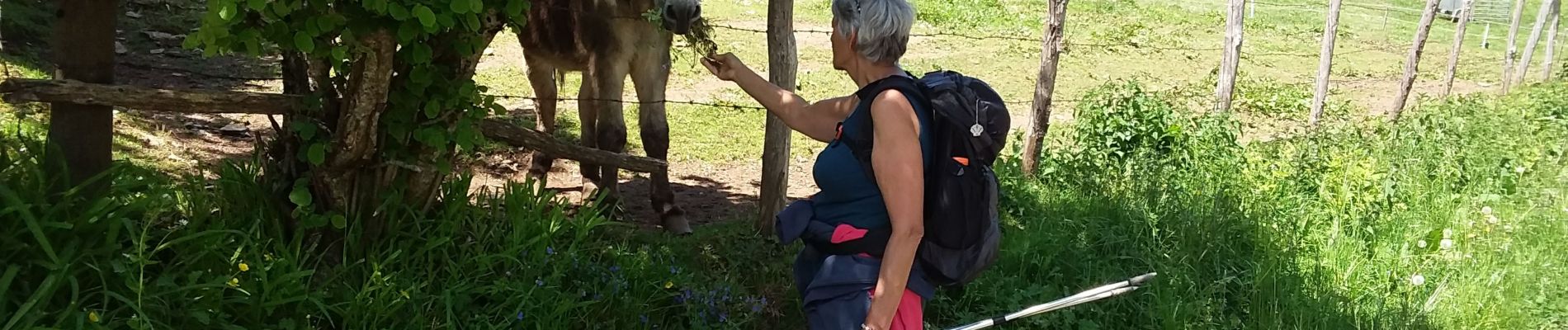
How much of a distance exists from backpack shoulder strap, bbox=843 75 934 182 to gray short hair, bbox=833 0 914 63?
0.06 metres

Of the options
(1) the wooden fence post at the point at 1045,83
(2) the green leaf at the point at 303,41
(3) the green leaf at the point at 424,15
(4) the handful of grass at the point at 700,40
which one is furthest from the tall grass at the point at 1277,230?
(2) the green leaf at the point at 303,41

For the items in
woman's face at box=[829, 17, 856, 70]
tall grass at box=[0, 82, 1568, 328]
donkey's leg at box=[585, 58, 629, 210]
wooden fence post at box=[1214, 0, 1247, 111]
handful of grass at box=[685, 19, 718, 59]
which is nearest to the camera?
woman's face at box=[829, 17, 856, 70]

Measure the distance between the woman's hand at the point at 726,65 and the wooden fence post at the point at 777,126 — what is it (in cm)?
97

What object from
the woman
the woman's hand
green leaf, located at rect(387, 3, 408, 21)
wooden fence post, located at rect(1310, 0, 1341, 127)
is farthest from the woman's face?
wooden fence post, located at rect(1310, 0, 1341, 127)

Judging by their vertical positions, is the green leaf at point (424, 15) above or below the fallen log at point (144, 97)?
above

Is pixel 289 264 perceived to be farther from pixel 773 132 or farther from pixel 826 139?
pixel 773 132

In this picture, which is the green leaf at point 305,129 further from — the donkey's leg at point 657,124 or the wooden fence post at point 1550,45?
the wooden fence post at point 1550,45

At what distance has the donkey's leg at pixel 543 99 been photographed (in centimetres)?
564

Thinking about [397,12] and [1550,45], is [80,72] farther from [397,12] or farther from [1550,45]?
[1550,45]

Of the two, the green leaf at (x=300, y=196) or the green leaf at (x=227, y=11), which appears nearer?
the green leaf at (x=227, y=11)

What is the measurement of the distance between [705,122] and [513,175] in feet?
6.06

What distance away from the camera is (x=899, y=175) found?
2242mm

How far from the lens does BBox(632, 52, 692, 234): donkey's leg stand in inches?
195

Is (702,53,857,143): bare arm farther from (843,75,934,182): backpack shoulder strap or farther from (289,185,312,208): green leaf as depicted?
(289,185,312,208): green leaf
